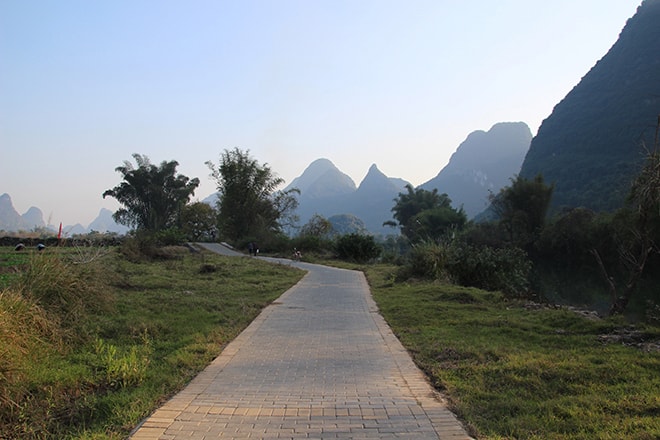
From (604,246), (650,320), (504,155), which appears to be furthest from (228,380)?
(504,155)

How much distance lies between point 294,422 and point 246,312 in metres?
5.73

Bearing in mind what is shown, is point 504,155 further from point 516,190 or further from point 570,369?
point 570,369

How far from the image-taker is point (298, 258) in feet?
95.5

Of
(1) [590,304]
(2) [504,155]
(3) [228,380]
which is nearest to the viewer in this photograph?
(3) [228,380]

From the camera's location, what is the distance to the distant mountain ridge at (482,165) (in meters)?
160

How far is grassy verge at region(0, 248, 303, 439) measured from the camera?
3939 mm

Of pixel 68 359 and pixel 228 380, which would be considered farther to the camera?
pixel 68 359

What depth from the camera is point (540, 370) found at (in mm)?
5027

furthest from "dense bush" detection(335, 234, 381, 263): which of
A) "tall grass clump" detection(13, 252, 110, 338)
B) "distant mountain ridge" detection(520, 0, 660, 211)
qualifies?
"distant mountain ridge" detection(520, 0, 660, 211)

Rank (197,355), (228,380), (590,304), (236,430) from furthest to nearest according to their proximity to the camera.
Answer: (590,304)
(197,355)
(228,380)
(236,430)

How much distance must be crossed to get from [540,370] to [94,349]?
17.8 feet

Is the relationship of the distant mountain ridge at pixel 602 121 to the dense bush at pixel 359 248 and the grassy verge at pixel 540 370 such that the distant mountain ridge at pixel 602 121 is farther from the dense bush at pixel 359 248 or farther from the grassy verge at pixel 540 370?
the grassy verge at pixel 540 370

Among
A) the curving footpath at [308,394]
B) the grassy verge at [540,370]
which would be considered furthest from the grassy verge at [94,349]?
the grassy verge at [540,370]

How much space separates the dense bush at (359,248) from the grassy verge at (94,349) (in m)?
20.8
